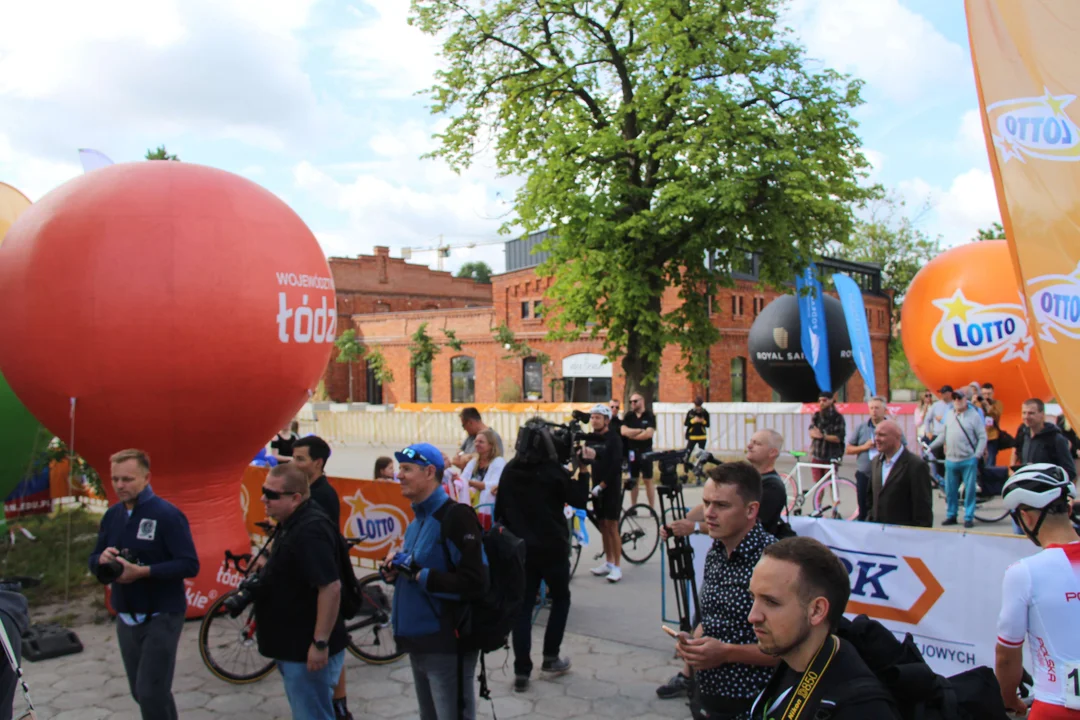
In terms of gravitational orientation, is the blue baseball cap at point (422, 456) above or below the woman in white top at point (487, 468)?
above

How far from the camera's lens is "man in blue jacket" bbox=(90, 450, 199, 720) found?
4.52 meters

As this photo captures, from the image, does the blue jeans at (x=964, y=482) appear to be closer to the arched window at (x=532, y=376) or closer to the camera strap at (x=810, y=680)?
the camera strap at (x=810, y=680)

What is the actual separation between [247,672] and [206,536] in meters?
2.02

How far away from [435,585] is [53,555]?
9.17 m

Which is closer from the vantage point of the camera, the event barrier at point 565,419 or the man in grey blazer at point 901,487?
the man in grey blazer at point 901,487

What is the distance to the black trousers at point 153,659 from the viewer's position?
4.51m

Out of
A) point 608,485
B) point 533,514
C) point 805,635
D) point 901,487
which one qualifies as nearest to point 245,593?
point 533,514

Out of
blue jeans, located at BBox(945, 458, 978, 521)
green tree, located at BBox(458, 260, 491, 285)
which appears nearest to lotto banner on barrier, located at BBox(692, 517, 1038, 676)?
blue jeans, located at BBox(945, 458, 978, 521)

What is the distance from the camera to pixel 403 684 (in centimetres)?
639

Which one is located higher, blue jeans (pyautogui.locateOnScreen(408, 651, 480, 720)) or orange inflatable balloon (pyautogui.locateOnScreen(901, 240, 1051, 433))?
orange inflatable balloon (pyautogui.locateOnScreen(901, 240, 1051, 433))

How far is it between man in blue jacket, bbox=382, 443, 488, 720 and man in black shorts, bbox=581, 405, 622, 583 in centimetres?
424

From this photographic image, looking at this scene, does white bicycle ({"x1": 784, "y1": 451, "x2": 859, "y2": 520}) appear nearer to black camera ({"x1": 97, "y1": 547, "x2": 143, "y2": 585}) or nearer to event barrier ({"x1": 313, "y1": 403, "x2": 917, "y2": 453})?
event barrier ({"x1": 313, "y1": 403, "x2": 917, "y2": 453})

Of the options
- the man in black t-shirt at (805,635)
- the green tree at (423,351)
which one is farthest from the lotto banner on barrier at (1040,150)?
the green tree at (423,351)

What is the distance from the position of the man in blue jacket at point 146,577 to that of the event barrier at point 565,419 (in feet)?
48.5
